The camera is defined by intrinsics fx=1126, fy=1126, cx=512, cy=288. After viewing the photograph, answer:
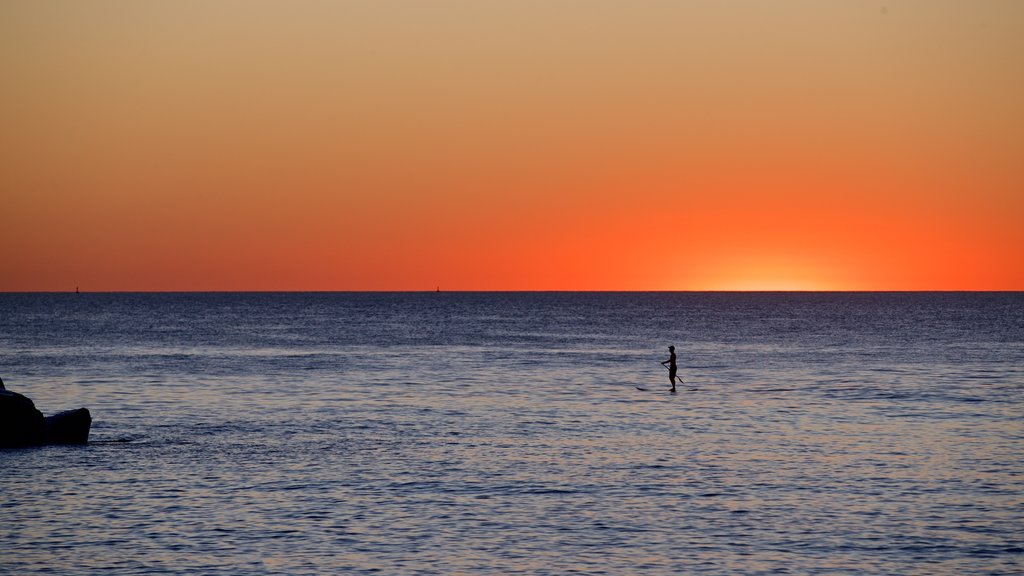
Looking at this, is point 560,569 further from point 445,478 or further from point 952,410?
point 952,410

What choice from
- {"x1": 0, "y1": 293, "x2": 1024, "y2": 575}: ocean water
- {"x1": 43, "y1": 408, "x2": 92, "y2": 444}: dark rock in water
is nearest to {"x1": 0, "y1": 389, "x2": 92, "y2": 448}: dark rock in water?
{"x1": 43, "y1": 408, "x2": 92, "y2": 444}: dark rock in water

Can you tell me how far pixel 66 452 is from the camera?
121 feet

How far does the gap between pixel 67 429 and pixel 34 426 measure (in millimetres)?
1145

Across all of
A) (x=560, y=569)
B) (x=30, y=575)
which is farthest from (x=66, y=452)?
(x=560, y=569)

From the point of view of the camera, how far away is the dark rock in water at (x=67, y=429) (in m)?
38.4

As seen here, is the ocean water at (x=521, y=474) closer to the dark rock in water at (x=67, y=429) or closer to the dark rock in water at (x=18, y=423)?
the dark rock in water at (x=67, y=429)

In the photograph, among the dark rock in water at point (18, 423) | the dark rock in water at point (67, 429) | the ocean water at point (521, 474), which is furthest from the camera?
the dark rock in water at point (67, 429)

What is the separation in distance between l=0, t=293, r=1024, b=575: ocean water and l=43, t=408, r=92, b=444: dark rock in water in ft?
2.42

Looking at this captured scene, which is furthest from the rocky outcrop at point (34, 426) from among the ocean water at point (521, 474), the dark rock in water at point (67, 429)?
the ocean water at point (521, 474)

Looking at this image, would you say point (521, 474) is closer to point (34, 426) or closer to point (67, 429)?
point (67, 429)

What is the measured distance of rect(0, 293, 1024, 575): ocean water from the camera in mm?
23641

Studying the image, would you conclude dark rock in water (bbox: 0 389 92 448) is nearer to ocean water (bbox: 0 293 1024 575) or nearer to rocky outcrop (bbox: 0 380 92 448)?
rocky outcrop (bbox: 0 380 92 448)

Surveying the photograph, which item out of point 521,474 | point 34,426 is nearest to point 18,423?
point 34,426

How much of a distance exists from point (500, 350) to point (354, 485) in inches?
2628
